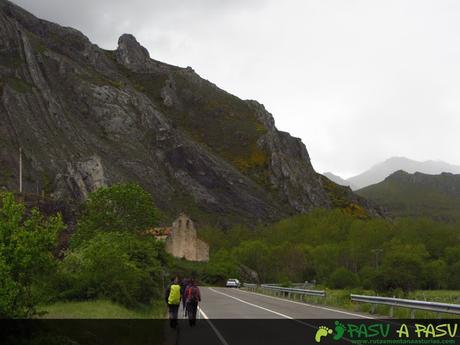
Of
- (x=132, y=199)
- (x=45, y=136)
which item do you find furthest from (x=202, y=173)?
(x=132, y=199)

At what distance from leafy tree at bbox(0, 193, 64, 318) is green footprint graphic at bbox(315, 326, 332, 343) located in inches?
318

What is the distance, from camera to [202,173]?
17262 cm

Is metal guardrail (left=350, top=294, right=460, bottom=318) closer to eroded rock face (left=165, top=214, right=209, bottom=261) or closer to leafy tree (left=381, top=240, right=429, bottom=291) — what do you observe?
leafy tree (left=381, top=240, right=429, bottom=291)

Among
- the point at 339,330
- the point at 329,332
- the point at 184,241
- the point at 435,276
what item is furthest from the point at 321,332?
the point at 184,241

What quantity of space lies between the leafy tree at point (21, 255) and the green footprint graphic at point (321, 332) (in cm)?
809

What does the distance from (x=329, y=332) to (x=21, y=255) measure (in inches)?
351

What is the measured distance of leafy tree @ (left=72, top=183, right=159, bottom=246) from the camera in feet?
213

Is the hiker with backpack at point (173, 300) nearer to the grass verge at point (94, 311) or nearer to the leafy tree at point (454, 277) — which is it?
the grass verge at point (94, 311)

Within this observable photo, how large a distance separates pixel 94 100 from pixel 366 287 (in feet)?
329

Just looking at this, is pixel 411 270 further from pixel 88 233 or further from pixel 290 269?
pixel 88 233

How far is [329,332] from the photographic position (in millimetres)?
17156

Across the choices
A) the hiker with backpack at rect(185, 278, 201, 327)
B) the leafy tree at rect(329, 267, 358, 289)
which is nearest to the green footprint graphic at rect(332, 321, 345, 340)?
the hiker with backpack at rect(185, 278, 201, 327)

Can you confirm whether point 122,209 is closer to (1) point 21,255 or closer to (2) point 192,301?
(2) point 192,301

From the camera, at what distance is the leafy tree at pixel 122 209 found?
6506 centimetres
